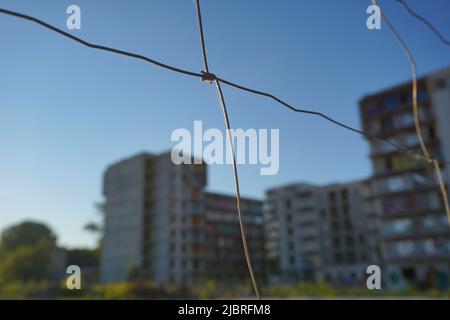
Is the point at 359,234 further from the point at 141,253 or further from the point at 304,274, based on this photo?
the point at 141,253

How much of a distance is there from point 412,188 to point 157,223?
1779 cm

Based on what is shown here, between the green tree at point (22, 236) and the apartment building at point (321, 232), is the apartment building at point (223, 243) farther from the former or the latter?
the green tree at point (22, 236)

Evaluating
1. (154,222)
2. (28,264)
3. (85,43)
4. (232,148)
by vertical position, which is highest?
(154,222)

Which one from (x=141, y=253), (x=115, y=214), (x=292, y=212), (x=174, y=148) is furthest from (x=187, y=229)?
(x=174, y=148)

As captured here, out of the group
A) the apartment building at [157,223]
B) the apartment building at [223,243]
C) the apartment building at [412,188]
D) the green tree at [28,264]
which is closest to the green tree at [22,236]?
the green tree at [28,264]

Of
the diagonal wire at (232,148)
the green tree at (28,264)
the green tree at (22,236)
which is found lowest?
the green tree at (28,264)

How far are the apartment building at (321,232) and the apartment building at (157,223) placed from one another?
8570mm

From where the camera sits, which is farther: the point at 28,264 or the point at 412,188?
→ the point at 28,264

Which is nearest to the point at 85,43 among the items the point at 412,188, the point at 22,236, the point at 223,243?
the point at 412,188

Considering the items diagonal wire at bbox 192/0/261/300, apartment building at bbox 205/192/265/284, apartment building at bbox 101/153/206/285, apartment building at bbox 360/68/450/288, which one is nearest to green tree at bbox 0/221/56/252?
apartment building at bbox 101/153/206/285

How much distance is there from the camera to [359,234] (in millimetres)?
39469

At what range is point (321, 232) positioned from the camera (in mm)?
40406

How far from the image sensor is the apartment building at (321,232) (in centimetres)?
3919

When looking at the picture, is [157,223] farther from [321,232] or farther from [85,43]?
[85,43]
